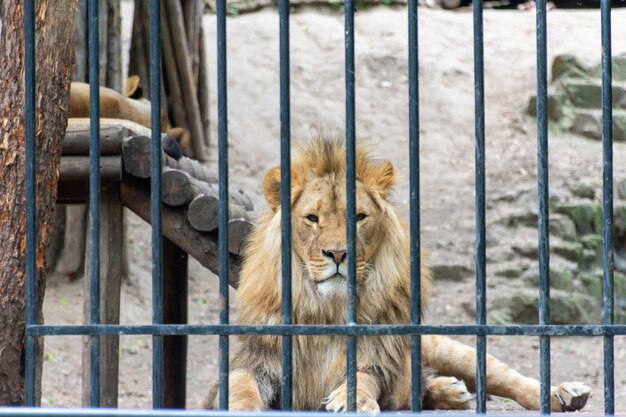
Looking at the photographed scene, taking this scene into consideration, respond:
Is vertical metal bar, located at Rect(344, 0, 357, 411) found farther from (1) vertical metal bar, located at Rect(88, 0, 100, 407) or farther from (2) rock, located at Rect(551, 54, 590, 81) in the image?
(2) rock, located at Rect(551, 54, 590, 81)

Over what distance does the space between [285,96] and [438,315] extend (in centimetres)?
653

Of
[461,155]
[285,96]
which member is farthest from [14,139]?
[461,155]

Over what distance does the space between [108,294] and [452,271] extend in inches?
182

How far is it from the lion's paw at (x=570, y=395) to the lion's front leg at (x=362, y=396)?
80 cm

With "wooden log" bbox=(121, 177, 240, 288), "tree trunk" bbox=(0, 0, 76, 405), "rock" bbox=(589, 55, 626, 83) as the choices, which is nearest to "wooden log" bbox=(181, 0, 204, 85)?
"rock" bbox=(589, 55, 626, 83)

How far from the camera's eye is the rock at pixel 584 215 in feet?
33.3

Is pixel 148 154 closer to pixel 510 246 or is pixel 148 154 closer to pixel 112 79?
pixel 112 79

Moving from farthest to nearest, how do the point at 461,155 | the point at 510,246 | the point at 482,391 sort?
the point at 461,155 < the point at 510,246 < the point at 482,391

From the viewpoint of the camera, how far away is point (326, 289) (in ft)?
13.4

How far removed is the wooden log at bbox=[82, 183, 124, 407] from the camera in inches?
229

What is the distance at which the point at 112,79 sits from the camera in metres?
9.35

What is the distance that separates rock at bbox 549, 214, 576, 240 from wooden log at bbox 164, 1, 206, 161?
3.76m

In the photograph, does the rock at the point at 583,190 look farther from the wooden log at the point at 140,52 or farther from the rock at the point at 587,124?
the wooden log at the point at 140,52

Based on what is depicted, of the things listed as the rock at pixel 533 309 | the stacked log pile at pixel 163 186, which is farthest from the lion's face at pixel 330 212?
the rock at pixel 533 309
